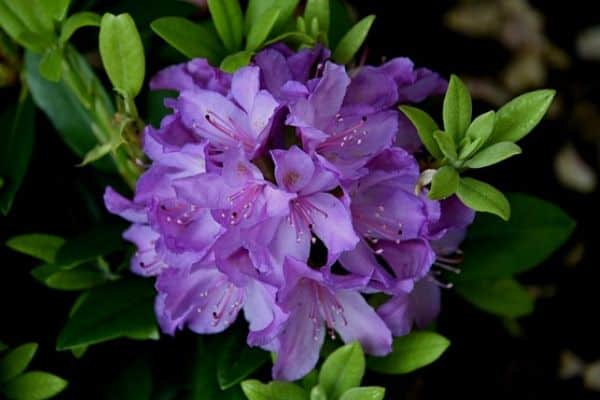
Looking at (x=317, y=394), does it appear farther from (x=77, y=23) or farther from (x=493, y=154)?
(x=77, y=23)

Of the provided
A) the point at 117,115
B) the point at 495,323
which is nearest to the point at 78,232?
the point at 117,115

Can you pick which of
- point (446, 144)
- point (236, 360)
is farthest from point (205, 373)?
point (446, 144)

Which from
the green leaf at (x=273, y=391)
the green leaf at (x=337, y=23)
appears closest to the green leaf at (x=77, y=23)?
the green leaf at (x=337, y=23)

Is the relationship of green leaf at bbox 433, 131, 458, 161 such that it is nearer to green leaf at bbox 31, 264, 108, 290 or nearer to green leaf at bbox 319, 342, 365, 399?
green leaf at bbox 319, 342, 365, 399

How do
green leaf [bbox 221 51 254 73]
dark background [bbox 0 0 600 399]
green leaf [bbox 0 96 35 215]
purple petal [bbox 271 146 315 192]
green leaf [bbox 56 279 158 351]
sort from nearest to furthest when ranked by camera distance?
purple petal [bbox 271 146 315 192] < green leaf [bbox 221 51 254 73] < green leaf [bbox 56 279 158 351] < green leaf [bbox 0 96 35 215] < dark background [bbox 0 0 600 399]

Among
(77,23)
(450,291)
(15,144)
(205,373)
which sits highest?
(77,23)

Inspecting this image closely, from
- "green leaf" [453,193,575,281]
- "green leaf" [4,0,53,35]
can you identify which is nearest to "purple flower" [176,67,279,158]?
"green leaf" [4,0,53,35]
